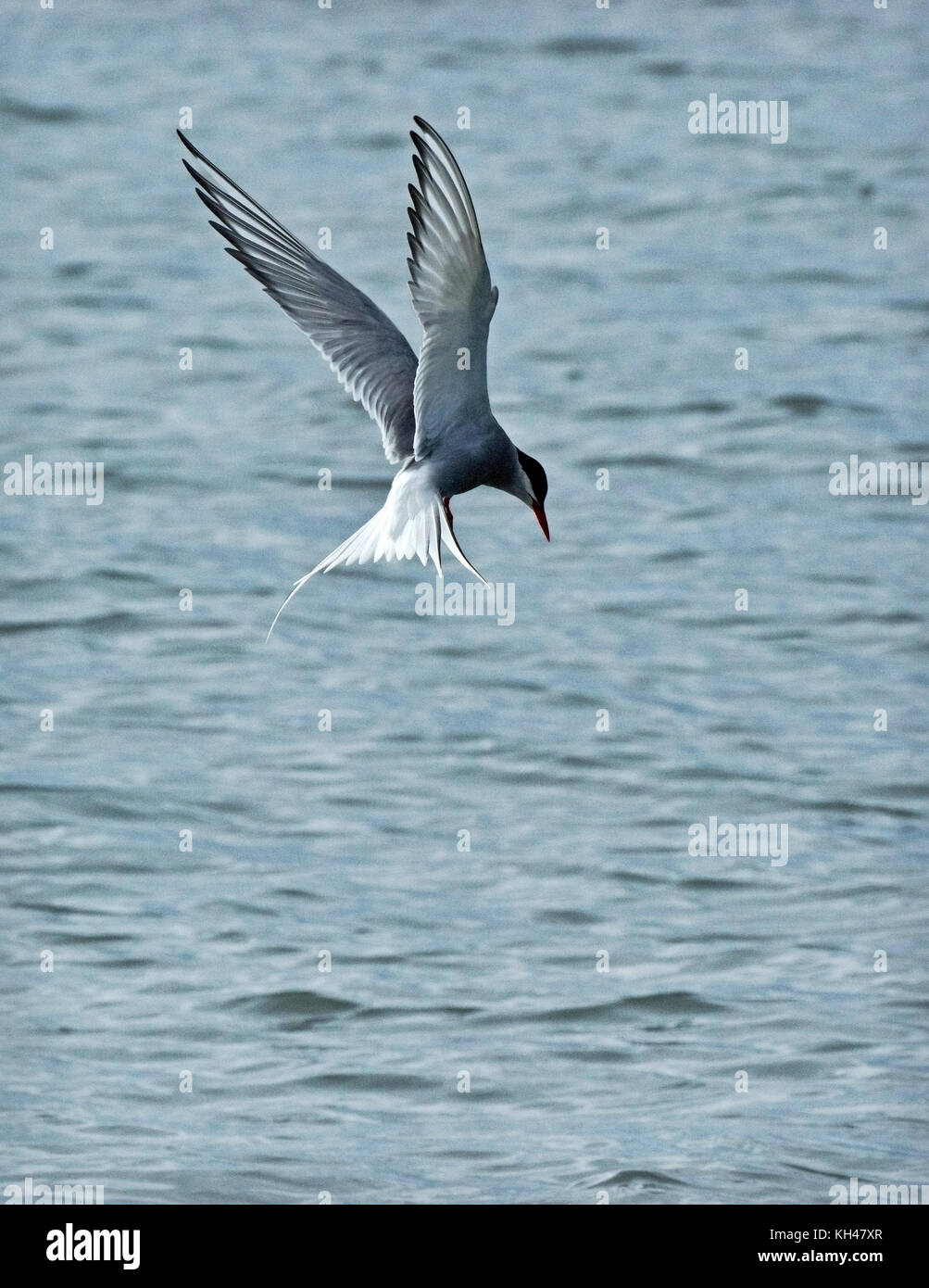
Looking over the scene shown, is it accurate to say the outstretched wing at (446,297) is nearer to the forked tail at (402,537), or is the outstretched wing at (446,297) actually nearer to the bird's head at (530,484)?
the forked tail at (402,537)

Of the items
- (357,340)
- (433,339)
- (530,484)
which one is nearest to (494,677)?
(357,340)

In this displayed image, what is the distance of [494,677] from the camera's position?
41.6 ft

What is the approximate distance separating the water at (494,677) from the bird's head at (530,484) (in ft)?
8.77

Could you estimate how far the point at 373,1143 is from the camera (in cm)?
837

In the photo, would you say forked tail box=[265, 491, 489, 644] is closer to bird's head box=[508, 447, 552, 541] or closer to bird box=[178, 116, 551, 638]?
bird box=[178, 116, 551, 638]

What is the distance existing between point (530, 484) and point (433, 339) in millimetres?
726

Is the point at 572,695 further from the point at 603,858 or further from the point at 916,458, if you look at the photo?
the point at 916,458

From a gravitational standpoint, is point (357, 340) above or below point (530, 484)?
above

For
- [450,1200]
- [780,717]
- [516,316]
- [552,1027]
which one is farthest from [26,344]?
[450,1200]

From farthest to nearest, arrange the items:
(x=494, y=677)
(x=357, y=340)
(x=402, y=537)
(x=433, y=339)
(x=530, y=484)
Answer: (x=494, y=677) → (x=357, y=340) → (x=530, y=484) → (x=433, y=339) → (x=402, y=537)

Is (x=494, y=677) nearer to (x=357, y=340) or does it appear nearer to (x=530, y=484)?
(x=357, y=340)

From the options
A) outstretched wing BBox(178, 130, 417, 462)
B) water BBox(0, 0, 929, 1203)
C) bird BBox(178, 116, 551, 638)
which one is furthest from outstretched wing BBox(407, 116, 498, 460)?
water BBox(0, 0, 929, 1203)

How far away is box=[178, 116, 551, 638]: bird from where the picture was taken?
5648 mm

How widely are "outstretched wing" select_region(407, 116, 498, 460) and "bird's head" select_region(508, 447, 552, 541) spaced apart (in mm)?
405
